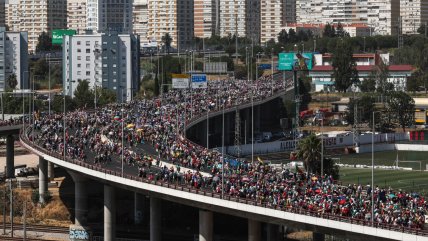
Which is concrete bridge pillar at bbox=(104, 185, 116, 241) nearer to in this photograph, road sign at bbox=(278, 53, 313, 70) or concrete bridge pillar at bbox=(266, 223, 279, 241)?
concrete bridge pillar at bbox=(266, 223, 279, 241)

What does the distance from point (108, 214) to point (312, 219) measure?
23.1 meters

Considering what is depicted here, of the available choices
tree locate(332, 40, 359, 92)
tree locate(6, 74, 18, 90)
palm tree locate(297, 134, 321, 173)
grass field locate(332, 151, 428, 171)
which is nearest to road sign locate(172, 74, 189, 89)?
grass field locate(332, 151, 428, 171)

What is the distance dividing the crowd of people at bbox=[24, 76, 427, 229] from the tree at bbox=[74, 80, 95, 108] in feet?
111

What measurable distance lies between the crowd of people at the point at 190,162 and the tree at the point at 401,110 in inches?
1315

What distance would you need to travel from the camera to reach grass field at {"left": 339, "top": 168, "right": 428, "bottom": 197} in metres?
93.2

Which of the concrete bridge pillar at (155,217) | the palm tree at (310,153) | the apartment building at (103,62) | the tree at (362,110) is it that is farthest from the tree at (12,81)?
the concrete bridge pillar at (155,217)

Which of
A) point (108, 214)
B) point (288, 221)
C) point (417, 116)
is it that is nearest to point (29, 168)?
point (108, 214)

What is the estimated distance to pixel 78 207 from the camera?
8375 cm

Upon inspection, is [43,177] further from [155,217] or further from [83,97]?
[83,97]

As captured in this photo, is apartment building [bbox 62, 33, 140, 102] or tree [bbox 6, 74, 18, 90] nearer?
apartment building [bbox 62, 33, 140, 102]

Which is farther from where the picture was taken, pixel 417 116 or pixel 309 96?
pixel 309 96

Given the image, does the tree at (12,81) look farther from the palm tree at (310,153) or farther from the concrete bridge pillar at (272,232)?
the concrete bridge pillar at (272,232)

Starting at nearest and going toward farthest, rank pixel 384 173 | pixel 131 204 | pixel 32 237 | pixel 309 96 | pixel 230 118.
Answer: pixel 32 237
pixel 131 204
pixel 384 173
pixel 230 118
pixel 309 96

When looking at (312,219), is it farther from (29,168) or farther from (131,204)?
(29,168)
